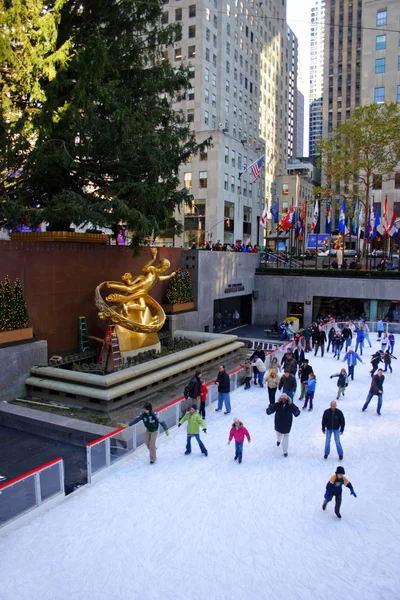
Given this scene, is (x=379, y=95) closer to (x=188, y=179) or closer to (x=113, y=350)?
(x=188, y=179)

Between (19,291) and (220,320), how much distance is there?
1610cm

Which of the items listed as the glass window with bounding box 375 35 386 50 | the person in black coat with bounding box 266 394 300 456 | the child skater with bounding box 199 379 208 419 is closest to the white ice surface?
the person in black coat with bounding box 266 394 300 456

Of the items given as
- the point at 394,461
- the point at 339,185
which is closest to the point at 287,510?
the point at 394,461

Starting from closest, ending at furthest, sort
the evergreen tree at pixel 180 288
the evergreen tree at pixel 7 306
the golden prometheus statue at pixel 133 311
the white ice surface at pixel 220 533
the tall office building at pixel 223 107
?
the white ice surface at pixel 220 533 → the evergreen tree at pixel 7 306 → the golden prometheus statue at pixel 133 311 → the evergreen tree at pixel 180 288 → the tall office building at pixel 223 107

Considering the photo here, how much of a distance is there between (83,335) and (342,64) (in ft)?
332

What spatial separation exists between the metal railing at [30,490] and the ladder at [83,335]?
919 centimetres

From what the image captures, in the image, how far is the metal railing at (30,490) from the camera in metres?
7.02

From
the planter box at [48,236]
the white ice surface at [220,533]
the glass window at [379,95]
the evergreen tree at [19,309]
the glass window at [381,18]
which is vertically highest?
the glass window at [381,18]

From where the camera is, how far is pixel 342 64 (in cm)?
9956

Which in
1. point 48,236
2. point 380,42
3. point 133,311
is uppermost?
point 380,42

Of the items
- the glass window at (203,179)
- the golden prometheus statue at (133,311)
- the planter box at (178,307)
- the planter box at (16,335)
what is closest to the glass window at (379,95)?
the glass window at (203,179)

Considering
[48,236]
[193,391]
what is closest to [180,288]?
[48,236]

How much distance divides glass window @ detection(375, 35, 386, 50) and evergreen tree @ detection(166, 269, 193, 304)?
123 feet

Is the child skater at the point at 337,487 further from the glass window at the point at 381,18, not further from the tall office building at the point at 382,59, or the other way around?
the glass window at the point at 381,18
